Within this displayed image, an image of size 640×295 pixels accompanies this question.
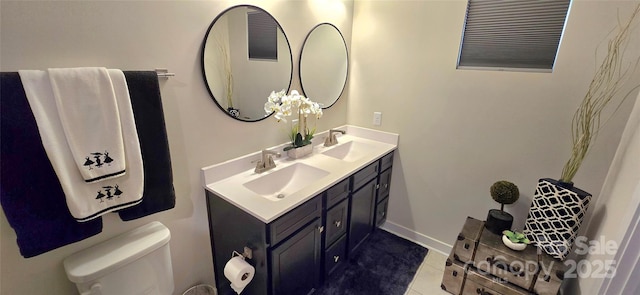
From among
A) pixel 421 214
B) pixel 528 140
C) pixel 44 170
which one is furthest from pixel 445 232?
pixel 44 170

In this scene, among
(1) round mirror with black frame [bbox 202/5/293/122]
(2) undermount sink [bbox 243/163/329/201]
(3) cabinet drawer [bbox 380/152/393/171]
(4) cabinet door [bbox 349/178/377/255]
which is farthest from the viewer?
(3) cabinet drawer [bbox 380/152/393/171]

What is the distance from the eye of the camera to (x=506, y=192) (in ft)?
5.49

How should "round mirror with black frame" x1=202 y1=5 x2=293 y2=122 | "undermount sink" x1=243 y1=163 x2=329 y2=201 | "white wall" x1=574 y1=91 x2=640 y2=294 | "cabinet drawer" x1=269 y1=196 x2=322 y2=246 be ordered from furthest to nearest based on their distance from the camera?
"undermount sink" x1=243 y1=163 x2=329 y2=201 < "round mirror with black frame" x1=202 y1=5 x2=293 y2=122 < "cabinet drawer" x1=269 y1=196 x2=322 y2=246 < "white wall" x1=574 y1=91 x2=640 y2=294

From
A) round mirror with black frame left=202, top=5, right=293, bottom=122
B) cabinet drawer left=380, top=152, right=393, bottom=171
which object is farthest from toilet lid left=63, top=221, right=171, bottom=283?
cabinet drawer left=380, top=152, right=393, bottom=171

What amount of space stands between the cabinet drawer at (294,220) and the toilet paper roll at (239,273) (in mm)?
201

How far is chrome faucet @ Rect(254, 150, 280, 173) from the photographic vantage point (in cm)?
166

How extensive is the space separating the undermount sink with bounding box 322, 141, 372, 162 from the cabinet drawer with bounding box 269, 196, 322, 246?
2.56ft

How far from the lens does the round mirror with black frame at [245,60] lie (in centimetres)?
137

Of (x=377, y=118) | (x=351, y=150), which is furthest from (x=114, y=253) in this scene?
(x=377, y=118)

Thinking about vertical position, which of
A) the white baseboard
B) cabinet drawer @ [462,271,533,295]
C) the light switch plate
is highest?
the light switch plate

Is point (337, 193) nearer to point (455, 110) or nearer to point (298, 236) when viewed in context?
point (298, 236)

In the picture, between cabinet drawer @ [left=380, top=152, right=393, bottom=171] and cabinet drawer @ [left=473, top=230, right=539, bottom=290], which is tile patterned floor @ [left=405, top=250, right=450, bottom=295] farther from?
cabinet drawer @ [left=380, top=152, right=393, bottom=171]

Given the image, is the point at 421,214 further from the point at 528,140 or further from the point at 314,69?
the point at 314,69

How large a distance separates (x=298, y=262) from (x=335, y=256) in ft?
1.48
